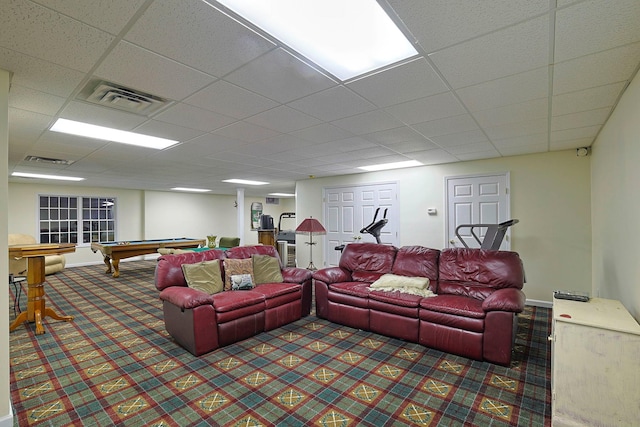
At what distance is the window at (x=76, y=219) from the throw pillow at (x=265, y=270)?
7.59 meters

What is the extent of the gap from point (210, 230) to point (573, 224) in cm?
1110

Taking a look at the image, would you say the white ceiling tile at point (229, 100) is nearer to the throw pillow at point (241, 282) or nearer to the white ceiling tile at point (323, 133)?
the white ceiling tile at point (323, 133)

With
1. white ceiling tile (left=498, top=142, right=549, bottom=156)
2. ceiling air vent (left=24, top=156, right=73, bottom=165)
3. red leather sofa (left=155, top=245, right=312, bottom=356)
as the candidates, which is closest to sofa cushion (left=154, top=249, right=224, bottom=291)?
red leather sofa (left=155, top=245, right=312, bottom=356)

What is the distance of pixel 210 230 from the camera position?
39.2 ft

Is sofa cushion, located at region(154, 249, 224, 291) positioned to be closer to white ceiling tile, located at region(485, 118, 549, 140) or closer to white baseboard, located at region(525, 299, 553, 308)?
white ceiling tile, located at region(485, 118, 549, 140)

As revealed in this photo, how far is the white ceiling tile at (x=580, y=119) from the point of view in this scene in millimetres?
2832

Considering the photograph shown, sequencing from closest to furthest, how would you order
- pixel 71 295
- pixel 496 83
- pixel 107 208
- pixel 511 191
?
pixel 496 83, pixel 511 191, pixel 71 295, pixel 107 208

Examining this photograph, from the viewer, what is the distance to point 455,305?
303 cm

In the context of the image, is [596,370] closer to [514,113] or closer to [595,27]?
[595,27]

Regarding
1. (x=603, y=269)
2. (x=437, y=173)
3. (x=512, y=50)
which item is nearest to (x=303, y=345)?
(x=512, y=50)

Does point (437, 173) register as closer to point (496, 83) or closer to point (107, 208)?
point (496, 83)

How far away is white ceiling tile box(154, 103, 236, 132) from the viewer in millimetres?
2732

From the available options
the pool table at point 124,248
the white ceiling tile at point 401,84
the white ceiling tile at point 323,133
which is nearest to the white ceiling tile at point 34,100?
the white ceiling tile at point 323,133

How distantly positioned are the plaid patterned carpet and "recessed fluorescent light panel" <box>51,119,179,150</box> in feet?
7.77
